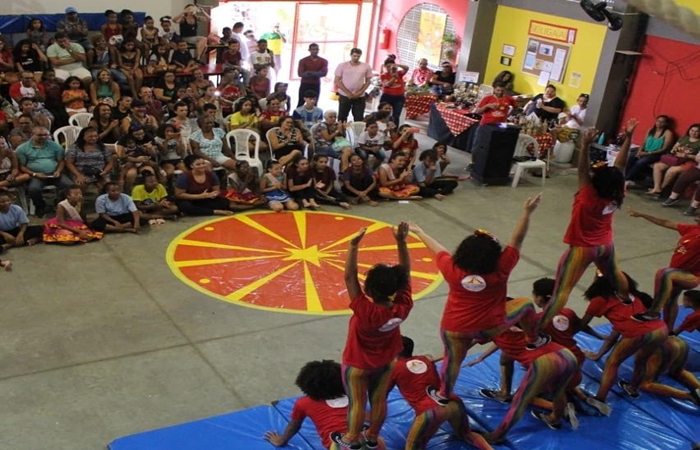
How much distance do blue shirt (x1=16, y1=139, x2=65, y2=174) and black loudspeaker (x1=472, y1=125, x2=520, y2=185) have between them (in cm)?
592

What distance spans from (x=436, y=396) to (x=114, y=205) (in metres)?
4.83

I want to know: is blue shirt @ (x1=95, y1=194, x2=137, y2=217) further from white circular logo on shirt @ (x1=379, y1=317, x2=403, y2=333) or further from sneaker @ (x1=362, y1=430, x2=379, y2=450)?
white circular logo on shirt @ (x1=379, y1=317, x2=403, y2=333)

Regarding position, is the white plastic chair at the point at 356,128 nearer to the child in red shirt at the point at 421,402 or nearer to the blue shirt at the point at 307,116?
the blue shirt at the point at 307,116

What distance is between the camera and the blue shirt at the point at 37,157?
8.37 meters

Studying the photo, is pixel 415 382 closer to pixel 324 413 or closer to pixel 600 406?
pixel 324 413

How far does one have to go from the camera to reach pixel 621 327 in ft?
17.4

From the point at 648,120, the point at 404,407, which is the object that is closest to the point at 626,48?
the point at 648,120

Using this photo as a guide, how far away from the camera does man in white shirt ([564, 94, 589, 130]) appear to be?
12805mm

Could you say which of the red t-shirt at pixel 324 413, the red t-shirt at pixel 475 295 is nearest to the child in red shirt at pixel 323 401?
the red t-shirt at pixel 324 413

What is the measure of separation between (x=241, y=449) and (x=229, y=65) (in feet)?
29.4

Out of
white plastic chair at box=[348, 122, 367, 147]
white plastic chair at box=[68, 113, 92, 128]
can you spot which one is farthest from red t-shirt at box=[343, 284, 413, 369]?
white plastic chair at box=[348, 122, 367, 147]

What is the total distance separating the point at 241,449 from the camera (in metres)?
4.78

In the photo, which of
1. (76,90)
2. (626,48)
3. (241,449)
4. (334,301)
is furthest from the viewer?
(626,48)

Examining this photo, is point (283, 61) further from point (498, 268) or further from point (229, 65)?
point (498, 268)
